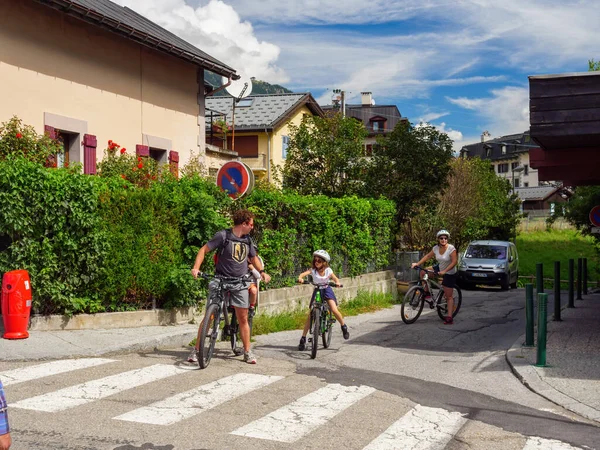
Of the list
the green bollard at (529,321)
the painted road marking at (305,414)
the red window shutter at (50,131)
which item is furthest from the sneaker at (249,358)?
the red window shutter at (50,131)

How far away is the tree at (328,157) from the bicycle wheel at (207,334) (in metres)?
14.4

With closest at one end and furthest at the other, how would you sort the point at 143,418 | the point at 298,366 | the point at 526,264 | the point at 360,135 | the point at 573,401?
the point at 143,418
the point at 573,401
the point at 298,366
the point at 360,135
the point at 526,264

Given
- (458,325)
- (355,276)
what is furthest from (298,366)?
(355,276)

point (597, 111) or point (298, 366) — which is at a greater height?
point (597, 111)

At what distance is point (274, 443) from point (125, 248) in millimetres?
6495

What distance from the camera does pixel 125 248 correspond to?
39.2ft

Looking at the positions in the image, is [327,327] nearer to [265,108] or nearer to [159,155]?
[159,155]

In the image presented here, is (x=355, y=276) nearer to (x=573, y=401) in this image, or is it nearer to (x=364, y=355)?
(x=364, y=355)

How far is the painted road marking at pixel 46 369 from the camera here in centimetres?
834

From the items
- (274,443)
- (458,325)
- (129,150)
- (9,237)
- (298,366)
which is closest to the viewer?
(274,443)

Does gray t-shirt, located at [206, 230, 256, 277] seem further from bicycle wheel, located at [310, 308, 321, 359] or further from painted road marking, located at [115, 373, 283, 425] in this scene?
bicycle wheel, located at [310, 308, 321, 359]

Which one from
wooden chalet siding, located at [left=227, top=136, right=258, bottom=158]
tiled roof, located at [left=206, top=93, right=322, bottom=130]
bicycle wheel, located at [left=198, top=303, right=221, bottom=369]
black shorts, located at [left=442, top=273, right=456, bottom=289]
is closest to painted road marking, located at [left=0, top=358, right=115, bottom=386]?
bicycle wheel, located at [left=198, top=303, right=221, bottom=369]

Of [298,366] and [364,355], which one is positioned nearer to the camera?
[298,366]

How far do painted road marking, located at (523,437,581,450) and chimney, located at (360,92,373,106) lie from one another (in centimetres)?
9134
